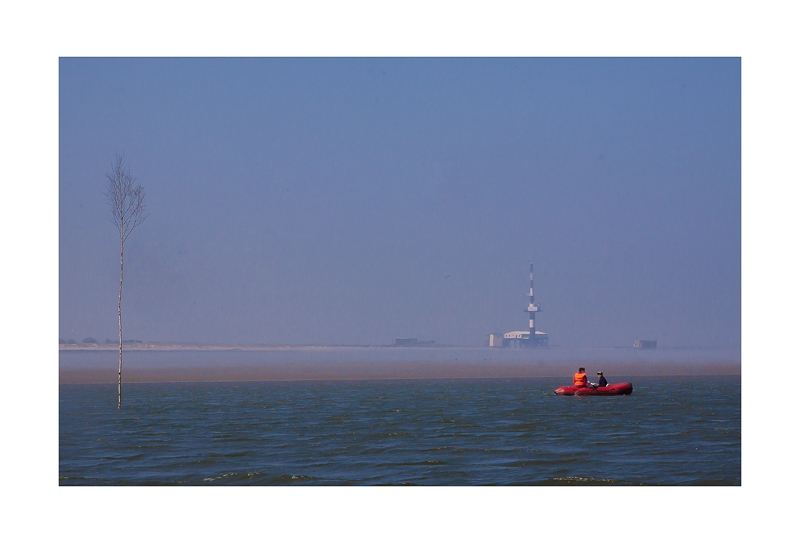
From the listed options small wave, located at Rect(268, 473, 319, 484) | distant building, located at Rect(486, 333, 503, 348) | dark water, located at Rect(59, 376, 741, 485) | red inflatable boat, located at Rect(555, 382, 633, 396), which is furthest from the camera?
distant building, located at Rect(486, 333, 503, 348)

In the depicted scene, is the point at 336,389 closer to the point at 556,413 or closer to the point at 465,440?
the point at 556,413

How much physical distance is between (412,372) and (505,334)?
320 feet

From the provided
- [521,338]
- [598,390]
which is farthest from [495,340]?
[598,390]

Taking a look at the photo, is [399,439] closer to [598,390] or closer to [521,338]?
[598,390]

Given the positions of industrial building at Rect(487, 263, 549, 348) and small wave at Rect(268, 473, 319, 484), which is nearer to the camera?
small wave at Rect(268, 473, 319, 484)

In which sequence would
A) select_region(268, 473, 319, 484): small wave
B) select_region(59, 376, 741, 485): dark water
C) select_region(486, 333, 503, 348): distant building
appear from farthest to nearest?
select_region(486, 333, 503, 348): distant building
select_region(59, 376, 741, 485): dark water
select_region(268, 473, 319, 484): small wave

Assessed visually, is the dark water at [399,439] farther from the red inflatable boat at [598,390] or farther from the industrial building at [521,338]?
the industrial building at [521,338]

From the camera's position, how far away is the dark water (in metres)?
20.5

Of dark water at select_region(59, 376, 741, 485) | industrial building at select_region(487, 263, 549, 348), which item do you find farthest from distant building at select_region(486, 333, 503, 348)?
dark water at select_region(59, 376, 741, 485)

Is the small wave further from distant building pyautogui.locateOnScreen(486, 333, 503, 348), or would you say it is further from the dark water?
distant building pyautogui.locateOnScreen(486, 333, 503, 348)

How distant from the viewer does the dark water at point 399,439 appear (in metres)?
20.5

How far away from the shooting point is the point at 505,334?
16050 cm

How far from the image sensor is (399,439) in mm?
25859
